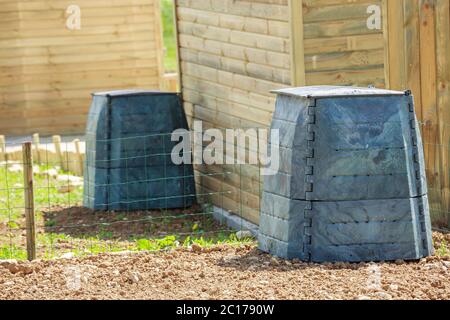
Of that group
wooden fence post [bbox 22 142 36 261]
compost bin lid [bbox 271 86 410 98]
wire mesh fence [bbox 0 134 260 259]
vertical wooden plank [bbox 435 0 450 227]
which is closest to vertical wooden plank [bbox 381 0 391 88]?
vertical wooden plank [bbox 435 0 450 227]

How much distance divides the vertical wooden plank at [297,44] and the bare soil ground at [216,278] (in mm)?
2443

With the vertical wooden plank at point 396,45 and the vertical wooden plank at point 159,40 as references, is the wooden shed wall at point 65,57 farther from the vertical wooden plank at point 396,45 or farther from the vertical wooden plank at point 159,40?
the vertical wooden plank at point 396,45

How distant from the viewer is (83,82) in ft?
65.4

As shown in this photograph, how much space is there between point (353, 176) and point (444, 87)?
2280 mm

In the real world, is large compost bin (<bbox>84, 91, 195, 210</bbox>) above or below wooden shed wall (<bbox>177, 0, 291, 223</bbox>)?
below

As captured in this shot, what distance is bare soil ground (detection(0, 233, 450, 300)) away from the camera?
23.9ft

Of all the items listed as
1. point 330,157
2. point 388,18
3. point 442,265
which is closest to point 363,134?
point 330,157

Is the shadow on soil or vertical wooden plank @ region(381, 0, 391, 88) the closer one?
vertical wooden plank @ region(381, 0, 391, 88)

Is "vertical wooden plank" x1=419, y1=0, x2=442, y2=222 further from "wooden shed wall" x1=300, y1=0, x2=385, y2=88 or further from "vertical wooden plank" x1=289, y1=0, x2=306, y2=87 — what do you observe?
"vertical wooden plank" x1=289, y1=0, x2=306, y2=87

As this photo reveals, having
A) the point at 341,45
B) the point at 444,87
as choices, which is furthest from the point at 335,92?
the point at 341,45

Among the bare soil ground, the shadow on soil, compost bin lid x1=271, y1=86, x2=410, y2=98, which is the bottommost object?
the shadow on soil

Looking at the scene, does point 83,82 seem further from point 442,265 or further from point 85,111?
point 442,265

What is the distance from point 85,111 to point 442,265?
1289 centimetres

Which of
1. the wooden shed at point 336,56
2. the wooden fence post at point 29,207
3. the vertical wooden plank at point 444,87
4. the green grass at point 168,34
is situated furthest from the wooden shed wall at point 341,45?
the green grass at point 168,34
